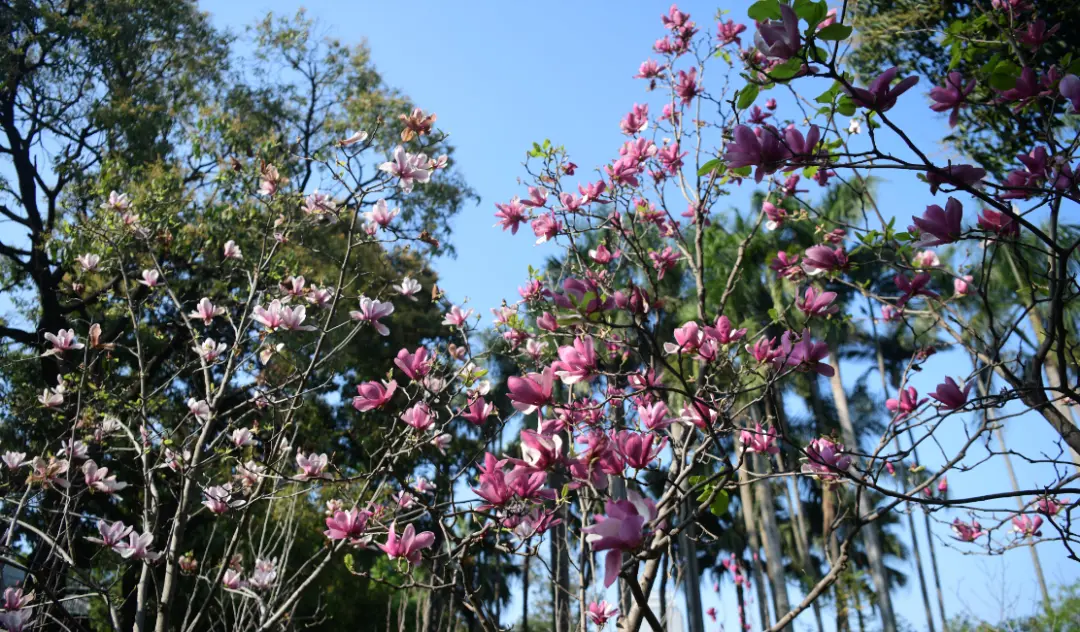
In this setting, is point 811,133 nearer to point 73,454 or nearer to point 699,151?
point 699,151

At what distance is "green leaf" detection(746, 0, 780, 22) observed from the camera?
3.90 ft

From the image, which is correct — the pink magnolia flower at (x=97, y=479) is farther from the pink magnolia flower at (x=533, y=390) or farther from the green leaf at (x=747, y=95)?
the green leaf at (x=747, y=95)

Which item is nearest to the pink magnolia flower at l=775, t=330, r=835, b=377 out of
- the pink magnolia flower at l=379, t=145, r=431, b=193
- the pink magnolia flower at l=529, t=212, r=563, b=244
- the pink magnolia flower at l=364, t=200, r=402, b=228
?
the pink magnolia flower at l=529, t=212, r=563, b=244

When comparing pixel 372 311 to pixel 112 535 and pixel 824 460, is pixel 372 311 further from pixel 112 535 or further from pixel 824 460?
pixel 824 460

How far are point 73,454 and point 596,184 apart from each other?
2602 mm

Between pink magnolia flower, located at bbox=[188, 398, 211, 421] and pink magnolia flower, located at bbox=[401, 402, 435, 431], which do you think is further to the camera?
pink magnolia flower, located at bbox=[188, 398, 211, 421]

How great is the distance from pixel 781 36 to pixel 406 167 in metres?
1.80

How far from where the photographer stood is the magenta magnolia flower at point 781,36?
3.91 feet

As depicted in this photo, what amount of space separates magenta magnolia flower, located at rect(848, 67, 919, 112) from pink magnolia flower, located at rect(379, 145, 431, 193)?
179 cm

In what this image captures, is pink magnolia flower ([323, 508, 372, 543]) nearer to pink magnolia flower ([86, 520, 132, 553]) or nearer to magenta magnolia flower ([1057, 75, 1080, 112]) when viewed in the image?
pink magnolia flower ([86, 520, 132, 553])

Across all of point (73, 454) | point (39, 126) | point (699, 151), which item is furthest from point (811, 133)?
point (39, 126)

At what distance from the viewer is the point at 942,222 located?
4.60 feet

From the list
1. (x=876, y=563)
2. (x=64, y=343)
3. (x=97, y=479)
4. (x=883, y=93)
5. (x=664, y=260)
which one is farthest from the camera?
(x=876, y=563)

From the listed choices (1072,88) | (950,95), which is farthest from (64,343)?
(1072,88)
